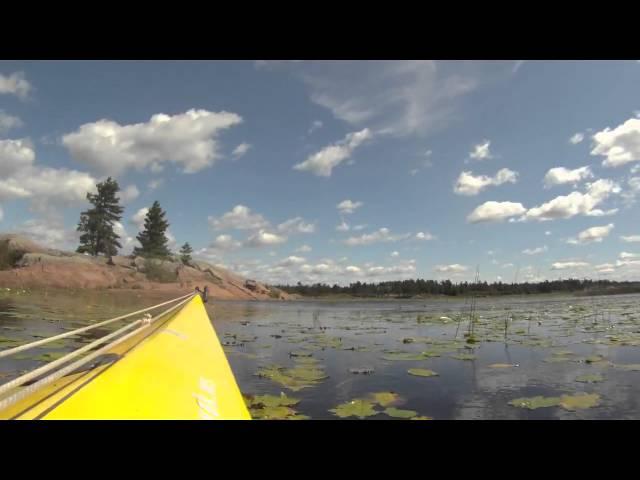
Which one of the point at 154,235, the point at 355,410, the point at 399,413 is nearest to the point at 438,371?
the point at 399,413

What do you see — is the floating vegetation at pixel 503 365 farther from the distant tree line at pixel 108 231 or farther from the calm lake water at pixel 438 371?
the distant tree line at pixel 108 231

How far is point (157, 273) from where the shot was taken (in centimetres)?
4966

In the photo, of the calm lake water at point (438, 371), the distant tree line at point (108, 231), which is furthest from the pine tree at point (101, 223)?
the calm lake water at point (438, 371)

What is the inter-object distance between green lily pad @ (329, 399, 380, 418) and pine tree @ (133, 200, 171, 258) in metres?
64.3

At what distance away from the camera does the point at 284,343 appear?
39.3 ft

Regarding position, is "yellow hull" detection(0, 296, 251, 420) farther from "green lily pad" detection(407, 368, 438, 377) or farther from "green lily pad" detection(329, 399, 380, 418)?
"green lily pad" detection(407, 368, 438, 377)

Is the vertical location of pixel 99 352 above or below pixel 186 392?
above

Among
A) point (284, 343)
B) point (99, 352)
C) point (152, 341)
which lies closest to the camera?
point (99, 352)

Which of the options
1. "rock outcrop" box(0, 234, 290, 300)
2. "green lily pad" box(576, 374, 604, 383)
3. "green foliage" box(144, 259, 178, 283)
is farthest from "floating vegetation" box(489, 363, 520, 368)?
"green foliage" box(144, 259, 178, 283)

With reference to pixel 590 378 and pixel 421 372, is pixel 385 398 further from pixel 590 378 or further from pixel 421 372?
pixel 590 378
